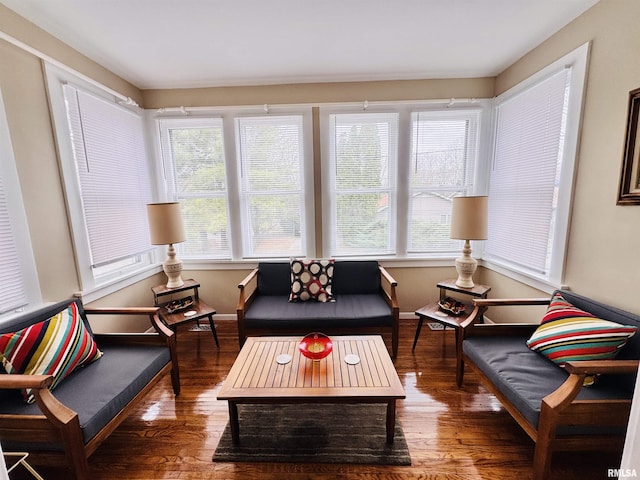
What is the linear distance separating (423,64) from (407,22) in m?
0.71

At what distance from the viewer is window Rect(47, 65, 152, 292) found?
202cm

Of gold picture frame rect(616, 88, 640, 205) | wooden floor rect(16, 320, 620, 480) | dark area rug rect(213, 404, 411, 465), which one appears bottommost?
wooden floor rect(16, 320, 620, 480)

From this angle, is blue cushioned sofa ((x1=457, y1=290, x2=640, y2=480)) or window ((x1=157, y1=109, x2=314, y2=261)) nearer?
blue cushioned sofa ((x1=457, y1=290, x2=640, y2=480))

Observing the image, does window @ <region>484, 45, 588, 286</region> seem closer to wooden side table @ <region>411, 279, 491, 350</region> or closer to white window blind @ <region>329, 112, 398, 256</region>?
wooden side table @ <region>411, 279, 491, 350</region>

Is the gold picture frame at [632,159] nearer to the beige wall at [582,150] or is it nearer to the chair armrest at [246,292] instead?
the beige wall at [582,150]

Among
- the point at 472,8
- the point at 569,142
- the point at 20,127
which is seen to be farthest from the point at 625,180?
the point at 20,127

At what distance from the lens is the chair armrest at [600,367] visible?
3.83ft

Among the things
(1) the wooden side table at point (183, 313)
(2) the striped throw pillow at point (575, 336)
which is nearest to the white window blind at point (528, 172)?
(2) the striped throw pillow at point (575, 336)

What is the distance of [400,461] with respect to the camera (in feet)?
4.73

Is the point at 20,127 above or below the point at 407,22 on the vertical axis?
below

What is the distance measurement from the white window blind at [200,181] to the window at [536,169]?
290cm

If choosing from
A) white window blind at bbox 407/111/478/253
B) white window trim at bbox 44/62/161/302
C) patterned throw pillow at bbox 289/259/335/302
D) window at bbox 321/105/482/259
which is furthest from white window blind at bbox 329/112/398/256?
white window trim at bbox 44/62/161/302

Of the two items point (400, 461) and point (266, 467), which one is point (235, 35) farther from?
point (400, 461)

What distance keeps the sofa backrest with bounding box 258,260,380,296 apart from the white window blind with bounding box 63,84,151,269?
1.34 meters
